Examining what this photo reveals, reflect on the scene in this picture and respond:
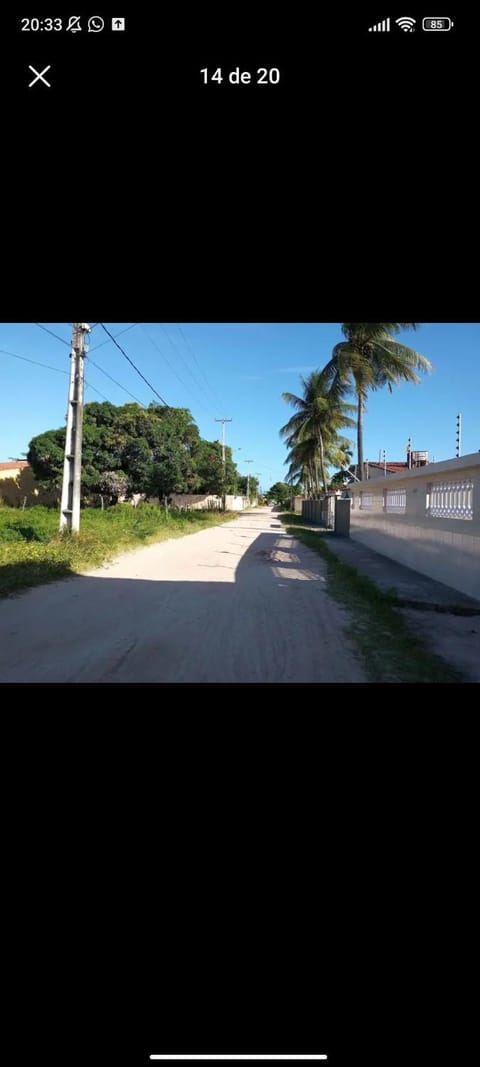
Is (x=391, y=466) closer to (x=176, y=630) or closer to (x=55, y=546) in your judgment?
(x=55, y=546)

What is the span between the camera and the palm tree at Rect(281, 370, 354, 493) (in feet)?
64.4

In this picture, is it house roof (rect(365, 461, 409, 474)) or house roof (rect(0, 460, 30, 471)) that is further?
house roof (rect(0, 460, 30, 471))

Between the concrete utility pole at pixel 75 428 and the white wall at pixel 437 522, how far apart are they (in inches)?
256

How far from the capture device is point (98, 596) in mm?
5301

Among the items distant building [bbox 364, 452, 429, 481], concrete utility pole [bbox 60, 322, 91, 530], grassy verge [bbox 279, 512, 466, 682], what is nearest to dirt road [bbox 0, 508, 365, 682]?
grassy verge [bbox 279, 512, 466, 682]

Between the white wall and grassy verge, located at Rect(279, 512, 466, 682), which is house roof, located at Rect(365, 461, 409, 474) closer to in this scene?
the white wall

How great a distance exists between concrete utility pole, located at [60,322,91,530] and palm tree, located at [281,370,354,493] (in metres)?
11.6
